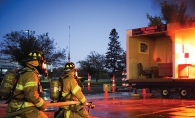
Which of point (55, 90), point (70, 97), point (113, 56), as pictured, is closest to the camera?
point (55, 90)

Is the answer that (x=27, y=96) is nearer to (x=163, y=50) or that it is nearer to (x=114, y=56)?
(x=163, y=50)

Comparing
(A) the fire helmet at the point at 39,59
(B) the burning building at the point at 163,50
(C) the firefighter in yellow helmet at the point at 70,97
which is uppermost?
(B) the burning building at the point at 163,50

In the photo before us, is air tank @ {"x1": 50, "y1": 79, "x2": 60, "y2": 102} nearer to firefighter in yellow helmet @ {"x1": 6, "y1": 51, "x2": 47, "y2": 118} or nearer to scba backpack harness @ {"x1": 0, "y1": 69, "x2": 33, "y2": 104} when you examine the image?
firefighter in yellow helmet @ {"x1": 6, "y1": 51, "x2": 47, "y2": 118}

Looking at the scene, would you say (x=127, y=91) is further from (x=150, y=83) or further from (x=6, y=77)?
(x=6, y=77)

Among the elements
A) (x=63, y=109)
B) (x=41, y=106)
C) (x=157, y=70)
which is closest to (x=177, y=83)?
(x=157, y=70)

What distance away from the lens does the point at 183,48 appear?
17.2 metres

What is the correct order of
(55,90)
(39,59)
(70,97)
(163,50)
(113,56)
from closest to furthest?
(39,59), (55,90), (70,97), (163,50), (113,56)

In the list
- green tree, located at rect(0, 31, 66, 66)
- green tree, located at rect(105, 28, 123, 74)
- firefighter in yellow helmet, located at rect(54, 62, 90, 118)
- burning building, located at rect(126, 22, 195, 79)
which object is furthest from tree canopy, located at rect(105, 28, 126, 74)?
firefighter in yellow helmet, located at rect(54, 62, 90, 118)

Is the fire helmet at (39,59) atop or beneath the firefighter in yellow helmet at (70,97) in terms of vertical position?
atop

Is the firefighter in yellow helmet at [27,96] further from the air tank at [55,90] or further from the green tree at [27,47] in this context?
the green tree at [27,47]

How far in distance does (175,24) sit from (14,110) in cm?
1349

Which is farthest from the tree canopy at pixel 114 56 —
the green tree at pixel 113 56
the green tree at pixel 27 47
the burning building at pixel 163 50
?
the burning building at pixel 163 50

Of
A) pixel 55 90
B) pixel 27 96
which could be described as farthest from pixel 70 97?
pixel 27 96

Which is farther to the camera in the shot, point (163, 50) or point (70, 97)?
point (163, 50)
